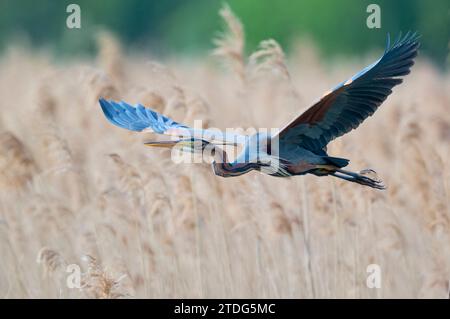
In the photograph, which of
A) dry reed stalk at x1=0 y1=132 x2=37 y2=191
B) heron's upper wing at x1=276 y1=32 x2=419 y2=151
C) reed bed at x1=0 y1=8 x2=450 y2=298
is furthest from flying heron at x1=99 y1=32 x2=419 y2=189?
dry reed stalk at x1=0 y1=132 x2=37 y2=191

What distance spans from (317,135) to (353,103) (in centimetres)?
26

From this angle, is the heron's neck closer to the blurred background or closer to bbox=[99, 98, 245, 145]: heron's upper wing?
bbox=[99, 98, 245, 145]: heron's upper wing

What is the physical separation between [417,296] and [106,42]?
4.97m

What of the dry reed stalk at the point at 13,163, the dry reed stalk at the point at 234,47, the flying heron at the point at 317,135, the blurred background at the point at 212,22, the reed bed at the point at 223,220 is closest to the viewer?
the flying heron at the point at 317,135

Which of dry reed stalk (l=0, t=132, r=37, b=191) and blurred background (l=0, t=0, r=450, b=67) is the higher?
blurred background (l=0, t=0, r=450, b=67)

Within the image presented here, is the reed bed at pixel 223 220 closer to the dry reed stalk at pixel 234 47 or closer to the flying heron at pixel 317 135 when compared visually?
the dry reed stalk at pixel 234 47

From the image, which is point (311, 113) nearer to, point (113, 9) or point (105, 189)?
point (105, 189)

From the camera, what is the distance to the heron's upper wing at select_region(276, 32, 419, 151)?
17.1ft

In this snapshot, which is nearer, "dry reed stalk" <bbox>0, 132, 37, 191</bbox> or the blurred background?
"dry reed stalk" <bbox>0, 132, 37, 191</bbox>

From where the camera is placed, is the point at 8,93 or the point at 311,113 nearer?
the point at 311,113

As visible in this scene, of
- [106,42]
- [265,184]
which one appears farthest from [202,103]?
[106,42]

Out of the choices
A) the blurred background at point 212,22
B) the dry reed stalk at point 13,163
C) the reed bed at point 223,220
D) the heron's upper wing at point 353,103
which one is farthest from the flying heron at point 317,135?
the blurred background at point 212,22

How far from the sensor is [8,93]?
11633mm

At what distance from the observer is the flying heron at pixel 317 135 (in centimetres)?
518
